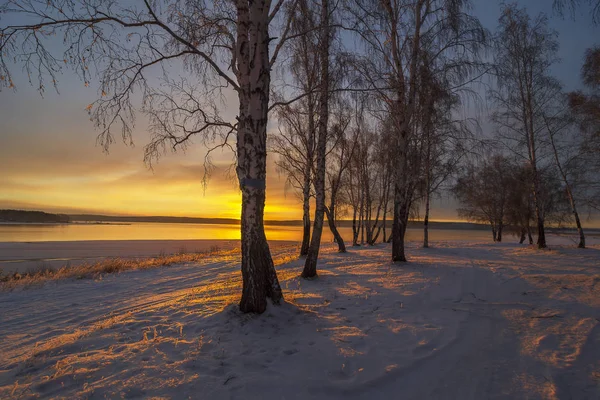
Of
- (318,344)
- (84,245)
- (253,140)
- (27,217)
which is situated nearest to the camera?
(318,344)

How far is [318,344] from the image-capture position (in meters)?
3.82

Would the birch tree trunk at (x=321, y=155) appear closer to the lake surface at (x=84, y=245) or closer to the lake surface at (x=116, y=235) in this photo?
the lake surface at (x=84, y=245)

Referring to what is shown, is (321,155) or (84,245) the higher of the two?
(321,155)

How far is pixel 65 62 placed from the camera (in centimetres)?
444

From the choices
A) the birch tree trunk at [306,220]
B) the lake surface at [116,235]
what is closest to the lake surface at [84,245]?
the lake surface at [116,235]

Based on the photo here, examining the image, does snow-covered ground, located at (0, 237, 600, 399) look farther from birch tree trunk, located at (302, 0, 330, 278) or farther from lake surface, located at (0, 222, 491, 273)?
lake surface, located at (0, 222, 491, 273)

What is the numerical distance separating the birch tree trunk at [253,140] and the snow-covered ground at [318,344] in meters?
0.57

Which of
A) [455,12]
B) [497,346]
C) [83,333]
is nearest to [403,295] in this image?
[497,346]

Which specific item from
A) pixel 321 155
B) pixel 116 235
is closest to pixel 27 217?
pixel 116 235

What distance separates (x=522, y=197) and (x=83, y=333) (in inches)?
1241

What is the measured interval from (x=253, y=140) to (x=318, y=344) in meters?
2.97

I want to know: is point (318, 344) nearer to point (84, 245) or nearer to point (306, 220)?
point (306, 220)

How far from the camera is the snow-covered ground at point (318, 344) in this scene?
9.45 ft

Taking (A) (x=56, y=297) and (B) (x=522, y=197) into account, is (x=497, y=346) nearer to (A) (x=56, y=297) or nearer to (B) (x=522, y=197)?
(A) (x=56, y=297)
